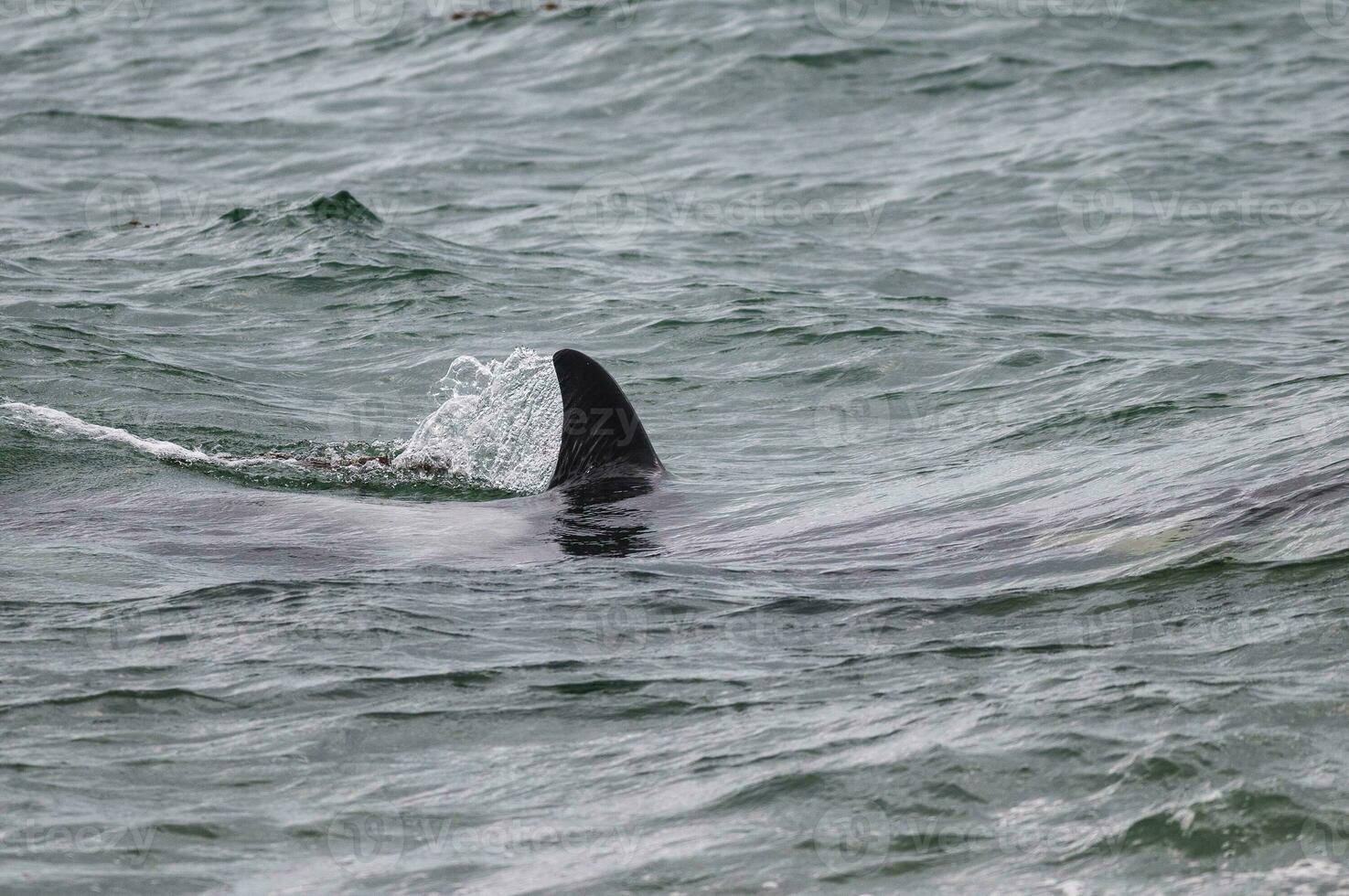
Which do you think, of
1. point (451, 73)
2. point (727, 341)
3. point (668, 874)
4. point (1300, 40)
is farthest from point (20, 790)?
point (1300, 40)

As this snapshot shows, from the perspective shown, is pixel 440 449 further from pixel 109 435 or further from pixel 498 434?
pixel 109 435

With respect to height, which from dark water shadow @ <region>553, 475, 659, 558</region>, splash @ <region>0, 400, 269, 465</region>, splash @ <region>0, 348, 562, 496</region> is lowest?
dark water shadow @ <region>553, 475, 659, 558</region>

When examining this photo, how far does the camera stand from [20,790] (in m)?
4.76

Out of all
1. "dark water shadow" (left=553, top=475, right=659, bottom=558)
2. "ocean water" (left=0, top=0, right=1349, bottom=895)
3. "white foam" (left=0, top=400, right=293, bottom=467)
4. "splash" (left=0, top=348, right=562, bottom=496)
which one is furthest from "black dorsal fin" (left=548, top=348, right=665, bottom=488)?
"white foam" (left=0, top=400, right=293, bottom=467)

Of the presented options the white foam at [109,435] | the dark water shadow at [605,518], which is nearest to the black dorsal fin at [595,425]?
the dark water shadow at [605,518]

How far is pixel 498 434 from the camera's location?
9305 millimetres

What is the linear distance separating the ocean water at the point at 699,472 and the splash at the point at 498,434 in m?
0.04

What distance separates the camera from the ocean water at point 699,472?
179 inches

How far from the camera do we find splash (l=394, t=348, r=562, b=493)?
887 cm

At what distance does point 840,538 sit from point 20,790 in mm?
3560

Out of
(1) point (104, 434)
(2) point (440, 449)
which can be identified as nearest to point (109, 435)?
(1) point (104, 434)

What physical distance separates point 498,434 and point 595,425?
147 cm

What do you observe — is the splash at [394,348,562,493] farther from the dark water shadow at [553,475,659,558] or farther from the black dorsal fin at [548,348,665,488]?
the dark water shadow at [553,475,659,558]

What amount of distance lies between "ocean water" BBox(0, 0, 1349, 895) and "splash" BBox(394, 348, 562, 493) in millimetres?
40
